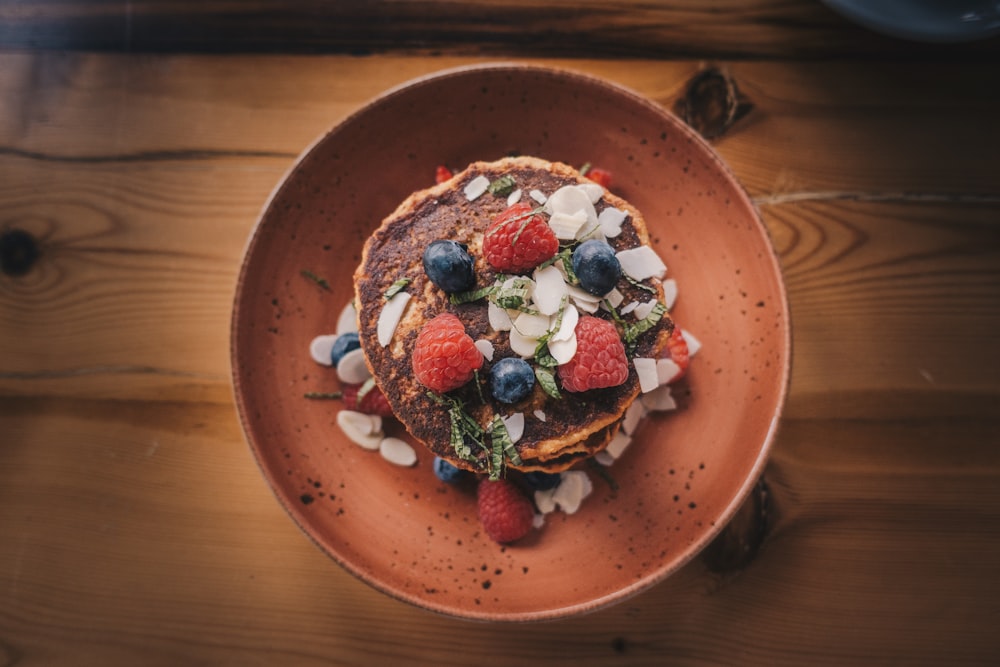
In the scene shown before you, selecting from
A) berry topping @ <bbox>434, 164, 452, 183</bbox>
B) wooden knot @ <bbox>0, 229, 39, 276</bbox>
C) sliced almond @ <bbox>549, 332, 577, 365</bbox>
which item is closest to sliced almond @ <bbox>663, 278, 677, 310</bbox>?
sliced almond @ <bbox>549, 332, 577, 365</bbox>

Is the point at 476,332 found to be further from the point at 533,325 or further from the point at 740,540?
the point at 740,540

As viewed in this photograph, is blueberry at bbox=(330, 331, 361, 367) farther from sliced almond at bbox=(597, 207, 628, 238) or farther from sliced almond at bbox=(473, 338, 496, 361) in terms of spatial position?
sliced almond at bbox=(597, 207, 628, 238)

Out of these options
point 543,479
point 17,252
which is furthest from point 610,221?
point 17,252

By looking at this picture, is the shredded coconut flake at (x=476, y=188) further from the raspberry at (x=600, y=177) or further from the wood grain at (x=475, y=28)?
the wood grain at (x=475, y=28)

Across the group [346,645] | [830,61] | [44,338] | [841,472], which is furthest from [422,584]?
[830,61]

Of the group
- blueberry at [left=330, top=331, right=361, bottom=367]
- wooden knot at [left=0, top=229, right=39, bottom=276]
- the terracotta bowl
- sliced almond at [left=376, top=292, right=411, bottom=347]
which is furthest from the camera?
wooden knot at [left=0, top=229, right=39, bottom=276]

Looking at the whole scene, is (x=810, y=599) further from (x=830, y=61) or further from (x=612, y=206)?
(x=830, y=61)
